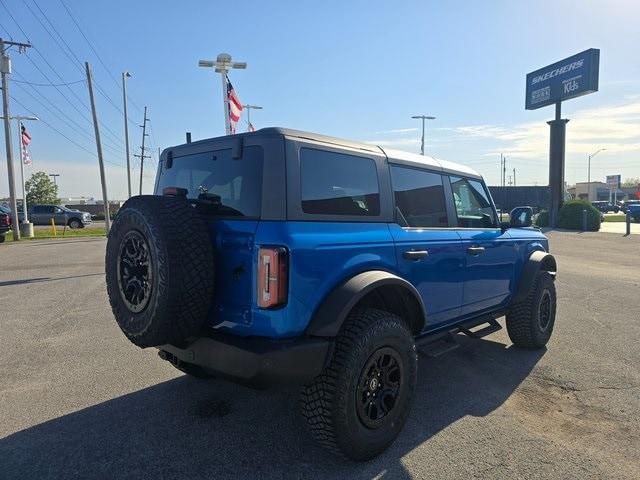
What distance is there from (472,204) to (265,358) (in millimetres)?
2787

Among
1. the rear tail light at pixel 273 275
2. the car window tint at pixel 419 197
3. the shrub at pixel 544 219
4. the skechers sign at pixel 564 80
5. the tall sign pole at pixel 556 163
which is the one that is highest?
the skechers sign at pixel 564 80

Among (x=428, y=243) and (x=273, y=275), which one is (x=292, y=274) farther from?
(x=428, y=243)

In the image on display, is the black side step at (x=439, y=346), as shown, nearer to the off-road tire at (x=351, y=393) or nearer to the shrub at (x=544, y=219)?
the off-road tire at (x=351, y=393)

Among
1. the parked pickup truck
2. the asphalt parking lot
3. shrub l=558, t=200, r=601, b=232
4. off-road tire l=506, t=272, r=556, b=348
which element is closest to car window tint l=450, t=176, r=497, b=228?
off-road tire l=506, t=272, r=556, b=348

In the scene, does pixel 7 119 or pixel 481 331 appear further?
pixel 7 119

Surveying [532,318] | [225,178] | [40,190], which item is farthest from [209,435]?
[40,190]

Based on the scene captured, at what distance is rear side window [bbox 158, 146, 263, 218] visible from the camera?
9.18 ft

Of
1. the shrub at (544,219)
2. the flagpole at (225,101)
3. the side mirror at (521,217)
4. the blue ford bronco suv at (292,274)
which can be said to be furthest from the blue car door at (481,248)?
the shrub at (544,219)

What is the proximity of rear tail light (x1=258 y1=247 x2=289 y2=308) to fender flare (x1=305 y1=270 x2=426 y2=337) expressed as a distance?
242 millimetres

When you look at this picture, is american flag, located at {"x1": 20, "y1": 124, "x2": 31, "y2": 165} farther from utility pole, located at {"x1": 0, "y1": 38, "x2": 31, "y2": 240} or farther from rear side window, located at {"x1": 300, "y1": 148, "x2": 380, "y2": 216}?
rear side window, located at {"x1": 300, "y1": 148, "x2": 380, "y2": 216}

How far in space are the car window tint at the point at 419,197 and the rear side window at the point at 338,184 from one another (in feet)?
0.87

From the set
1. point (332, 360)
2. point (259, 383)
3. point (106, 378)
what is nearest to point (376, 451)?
point (332, 360)

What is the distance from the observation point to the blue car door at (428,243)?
131 inches

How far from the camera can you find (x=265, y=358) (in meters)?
2.47
